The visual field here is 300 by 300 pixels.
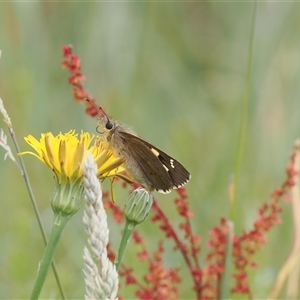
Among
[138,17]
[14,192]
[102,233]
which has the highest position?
[138,17]

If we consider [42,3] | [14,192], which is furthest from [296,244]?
[42,3]

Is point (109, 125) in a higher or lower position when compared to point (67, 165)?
higher

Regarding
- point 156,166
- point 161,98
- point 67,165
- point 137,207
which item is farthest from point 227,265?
point 161,98

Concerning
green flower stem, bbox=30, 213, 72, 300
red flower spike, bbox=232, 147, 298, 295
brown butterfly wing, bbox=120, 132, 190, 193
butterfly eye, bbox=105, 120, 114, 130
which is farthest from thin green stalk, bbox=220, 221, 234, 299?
green flower stem, bbox=30, 213, 72, 300

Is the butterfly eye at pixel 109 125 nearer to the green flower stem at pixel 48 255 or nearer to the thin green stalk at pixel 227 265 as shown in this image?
the thin green stalk at pixel 227 265

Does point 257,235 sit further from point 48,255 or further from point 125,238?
point 48,255

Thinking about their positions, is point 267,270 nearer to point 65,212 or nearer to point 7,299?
point 7,299
